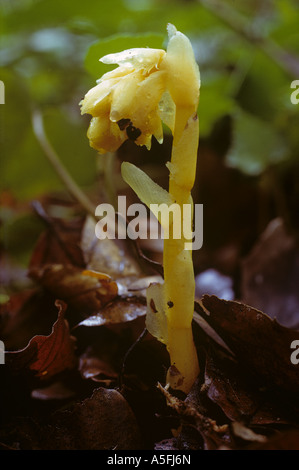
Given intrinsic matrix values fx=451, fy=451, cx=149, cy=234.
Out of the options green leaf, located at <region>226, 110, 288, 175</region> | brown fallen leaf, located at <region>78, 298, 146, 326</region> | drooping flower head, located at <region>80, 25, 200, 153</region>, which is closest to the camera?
drooping flower head, located at <region>80, 25, 200, 153</region>

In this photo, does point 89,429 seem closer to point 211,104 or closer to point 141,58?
point 141,58

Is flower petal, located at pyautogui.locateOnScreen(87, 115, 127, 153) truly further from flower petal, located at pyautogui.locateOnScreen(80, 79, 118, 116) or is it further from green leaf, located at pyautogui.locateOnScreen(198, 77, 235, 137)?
green leaf, located at pyautogui.locateOnScreen(198, 77, 235, 137)

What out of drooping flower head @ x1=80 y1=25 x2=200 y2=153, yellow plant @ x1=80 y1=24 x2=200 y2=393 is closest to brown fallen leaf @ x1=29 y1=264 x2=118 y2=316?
yellow plant @ x1=80 y1=24 x2=200 y2=393

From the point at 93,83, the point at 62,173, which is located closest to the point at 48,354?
the point at 62,173

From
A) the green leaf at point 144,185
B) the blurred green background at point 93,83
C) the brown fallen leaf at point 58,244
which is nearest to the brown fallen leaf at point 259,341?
the green leaf at point 144,185

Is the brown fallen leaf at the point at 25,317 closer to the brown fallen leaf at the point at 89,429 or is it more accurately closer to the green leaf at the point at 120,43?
the brown fallen leaf at the point at 89,429

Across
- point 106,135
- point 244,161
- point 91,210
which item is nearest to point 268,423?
Result: point 106,135
